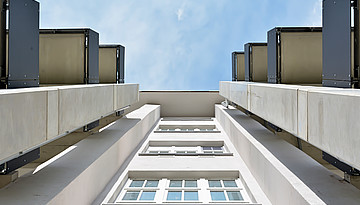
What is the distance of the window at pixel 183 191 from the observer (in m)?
6.89

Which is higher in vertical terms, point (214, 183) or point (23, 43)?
point (23, 43)

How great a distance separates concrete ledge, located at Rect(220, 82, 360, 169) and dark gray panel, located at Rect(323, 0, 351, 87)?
0.79 metres

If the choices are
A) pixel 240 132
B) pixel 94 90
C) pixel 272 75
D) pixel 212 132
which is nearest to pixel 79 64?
pixel 94 90

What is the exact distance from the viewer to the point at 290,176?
5.15 metres

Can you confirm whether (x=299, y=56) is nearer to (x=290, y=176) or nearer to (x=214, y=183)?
(x=214, y=183)

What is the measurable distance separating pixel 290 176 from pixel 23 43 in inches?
199

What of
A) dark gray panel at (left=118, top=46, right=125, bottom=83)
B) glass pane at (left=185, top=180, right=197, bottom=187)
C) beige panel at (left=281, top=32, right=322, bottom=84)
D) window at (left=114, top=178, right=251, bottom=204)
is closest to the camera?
window at (left=114, top=178, right=251, bottom=204)

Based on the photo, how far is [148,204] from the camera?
630 centimetres

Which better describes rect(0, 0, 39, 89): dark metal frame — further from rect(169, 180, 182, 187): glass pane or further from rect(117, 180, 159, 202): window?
rect(169, 180, 182, 187): glass pane

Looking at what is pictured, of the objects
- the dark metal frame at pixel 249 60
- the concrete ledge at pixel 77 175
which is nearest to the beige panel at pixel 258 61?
the dark metal frame at pixel 249 60

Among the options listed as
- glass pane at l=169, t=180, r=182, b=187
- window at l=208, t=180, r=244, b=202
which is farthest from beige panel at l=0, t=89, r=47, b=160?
glass pane at l=169, t=180, r=182, b=187

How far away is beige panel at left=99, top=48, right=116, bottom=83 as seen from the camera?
1456 cm

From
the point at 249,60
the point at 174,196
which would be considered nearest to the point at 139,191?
the point at 174,196

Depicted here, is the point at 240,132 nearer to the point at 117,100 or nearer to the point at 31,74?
the point at 117,100
